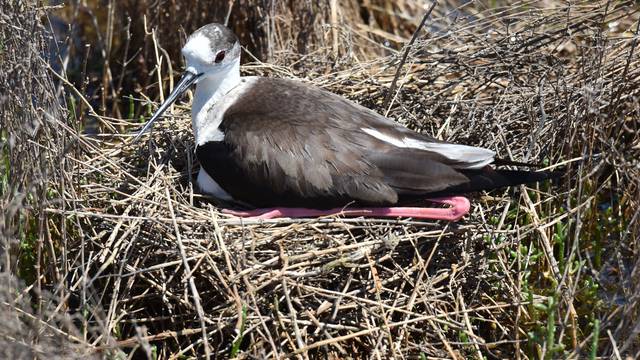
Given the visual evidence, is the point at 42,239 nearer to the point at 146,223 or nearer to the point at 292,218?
the point at 146,223

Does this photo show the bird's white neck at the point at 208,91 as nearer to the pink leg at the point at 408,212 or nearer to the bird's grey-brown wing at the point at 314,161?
the bird's grey-brown wing at the point at 314,161

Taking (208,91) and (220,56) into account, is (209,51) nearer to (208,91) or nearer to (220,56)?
(220,56)

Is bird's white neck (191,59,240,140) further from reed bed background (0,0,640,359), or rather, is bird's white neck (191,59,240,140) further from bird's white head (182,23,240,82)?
reed bed background (0,0,640,359)

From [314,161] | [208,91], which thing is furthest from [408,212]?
[208,91]

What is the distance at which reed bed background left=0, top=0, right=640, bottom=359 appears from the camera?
344 cm

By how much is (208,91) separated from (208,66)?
126 millimetres

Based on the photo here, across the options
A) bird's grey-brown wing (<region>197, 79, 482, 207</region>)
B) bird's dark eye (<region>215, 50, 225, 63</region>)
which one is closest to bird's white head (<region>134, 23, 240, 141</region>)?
bird's dark eye (<region>215, 50, 225, 63</region>)

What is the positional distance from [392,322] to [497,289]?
0.49 m

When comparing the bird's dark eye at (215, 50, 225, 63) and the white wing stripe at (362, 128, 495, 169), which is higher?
the bird's dark eye at (215, 50, 225, 63)

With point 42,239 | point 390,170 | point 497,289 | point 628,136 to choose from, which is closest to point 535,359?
point 497,289

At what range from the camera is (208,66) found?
164 inches

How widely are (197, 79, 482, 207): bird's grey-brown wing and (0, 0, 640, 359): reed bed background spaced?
0.13 m

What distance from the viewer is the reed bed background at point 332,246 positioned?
344 cm

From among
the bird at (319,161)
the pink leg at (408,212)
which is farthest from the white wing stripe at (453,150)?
the pink leg at (408,212)
